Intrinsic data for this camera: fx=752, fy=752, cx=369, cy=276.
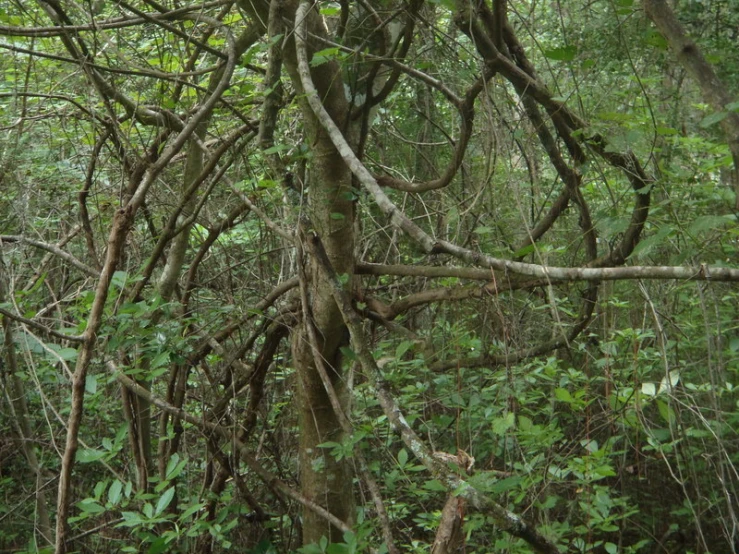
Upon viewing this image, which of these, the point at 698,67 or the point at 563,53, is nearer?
the point at 698,67

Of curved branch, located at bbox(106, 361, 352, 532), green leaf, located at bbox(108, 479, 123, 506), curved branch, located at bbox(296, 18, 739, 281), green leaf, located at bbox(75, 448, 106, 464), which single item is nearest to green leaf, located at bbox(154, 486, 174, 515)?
green leaf, located at bbox(108, 479, 123, 506)

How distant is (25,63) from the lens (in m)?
4.39

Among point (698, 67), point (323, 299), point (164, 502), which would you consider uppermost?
point (698, 67)

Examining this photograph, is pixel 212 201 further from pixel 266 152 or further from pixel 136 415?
pixel 266 152

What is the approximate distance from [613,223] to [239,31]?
2781 millimetres

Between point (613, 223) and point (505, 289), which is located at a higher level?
point (613, 223)

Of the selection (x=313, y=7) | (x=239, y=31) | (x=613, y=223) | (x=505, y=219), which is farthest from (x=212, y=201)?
(x=613, y=223)

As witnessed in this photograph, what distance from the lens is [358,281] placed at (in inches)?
119

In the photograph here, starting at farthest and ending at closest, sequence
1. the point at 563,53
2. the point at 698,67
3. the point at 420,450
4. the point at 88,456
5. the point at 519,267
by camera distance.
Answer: the point at 88,456
the point at 563,53
the point at 420,450
the point at 519,267
the point at 698,67

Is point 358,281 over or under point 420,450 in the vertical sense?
over

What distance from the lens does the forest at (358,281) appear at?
7.59 feet

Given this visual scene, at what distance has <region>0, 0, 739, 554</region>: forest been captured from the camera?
91.1 inches

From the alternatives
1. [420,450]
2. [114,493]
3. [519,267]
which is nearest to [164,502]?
[114,493]

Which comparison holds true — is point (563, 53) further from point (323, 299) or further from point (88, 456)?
point (88, 456)
